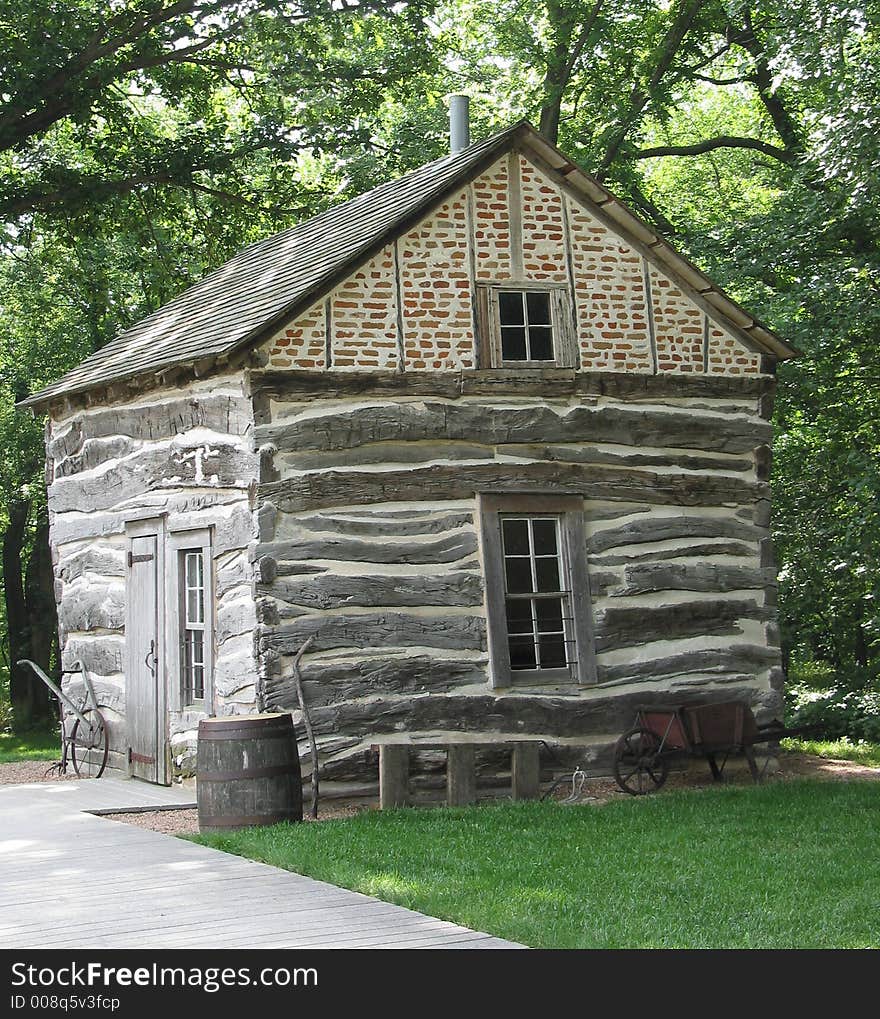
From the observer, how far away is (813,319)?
15.6 m

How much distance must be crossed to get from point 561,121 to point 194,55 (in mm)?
6780

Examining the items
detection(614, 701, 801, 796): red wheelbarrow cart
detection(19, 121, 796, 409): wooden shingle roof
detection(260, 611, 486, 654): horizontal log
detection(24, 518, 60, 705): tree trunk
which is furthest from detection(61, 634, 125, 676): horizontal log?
detection(24, 518, 60, 705): tree trunk

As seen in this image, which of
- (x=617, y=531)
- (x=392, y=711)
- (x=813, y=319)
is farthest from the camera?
(x=813, y=319)

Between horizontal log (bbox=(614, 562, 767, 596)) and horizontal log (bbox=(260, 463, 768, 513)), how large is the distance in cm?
42

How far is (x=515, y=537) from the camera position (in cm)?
1239

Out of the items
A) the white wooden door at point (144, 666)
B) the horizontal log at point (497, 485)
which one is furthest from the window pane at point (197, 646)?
the horizontal log at point (497, 485)

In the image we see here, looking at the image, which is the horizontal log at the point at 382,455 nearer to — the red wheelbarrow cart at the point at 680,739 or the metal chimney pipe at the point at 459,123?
the red wheelbarrow cart at the point at 680,739

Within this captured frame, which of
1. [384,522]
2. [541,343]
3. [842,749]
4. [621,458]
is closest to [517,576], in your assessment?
[384,522]

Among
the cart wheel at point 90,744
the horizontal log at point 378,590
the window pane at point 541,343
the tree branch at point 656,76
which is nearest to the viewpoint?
the horizontal log at point 378,590

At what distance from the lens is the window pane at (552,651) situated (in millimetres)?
12383

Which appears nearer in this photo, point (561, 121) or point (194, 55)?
point (194, 55)

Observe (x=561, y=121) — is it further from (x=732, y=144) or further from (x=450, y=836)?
(x=450, y=836)

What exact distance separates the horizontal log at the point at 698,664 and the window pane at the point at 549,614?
0.54 metres
